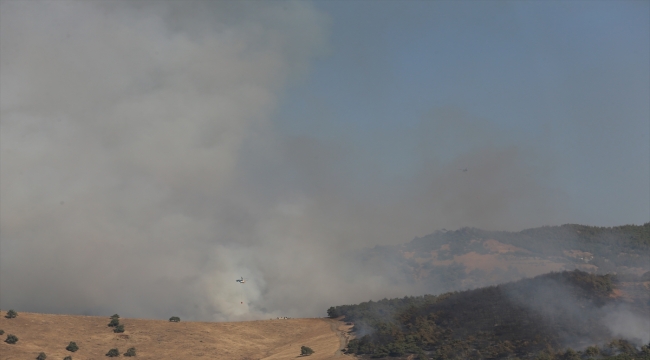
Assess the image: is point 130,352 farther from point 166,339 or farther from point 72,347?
point 166,339

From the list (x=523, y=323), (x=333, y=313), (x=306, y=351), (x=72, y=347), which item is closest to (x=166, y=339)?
(x=72, y=347)

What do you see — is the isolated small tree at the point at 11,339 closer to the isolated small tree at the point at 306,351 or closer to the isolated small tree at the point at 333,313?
the isolated small tree at the point at 306,351

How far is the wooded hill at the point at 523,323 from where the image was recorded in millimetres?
95562

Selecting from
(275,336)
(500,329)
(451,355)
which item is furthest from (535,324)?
(275,336)

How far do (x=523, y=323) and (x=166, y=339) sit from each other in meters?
57.7

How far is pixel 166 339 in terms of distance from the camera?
118 meters

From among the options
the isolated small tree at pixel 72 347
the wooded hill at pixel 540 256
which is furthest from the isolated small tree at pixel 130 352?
the wooded hill at pixel 540 256

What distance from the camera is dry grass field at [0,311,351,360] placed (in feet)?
354

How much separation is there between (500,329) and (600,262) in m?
69.5

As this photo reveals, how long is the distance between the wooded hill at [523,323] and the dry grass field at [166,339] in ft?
31.8

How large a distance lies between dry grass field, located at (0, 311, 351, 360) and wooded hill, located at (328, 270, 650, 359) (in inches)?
382

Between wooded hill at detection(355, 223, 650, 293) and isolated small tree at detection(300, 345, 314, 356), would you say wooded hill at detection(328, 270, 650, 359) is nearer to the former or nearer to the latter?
isolated small tree at detection(300, 345, 314, 356)

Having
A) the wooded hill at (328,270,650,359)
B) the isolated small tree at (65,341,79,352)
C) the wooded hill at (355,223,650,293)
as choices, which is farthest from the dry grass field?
the wooded hill at (355,223,650,293)

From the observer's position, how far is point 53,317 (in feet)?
397
